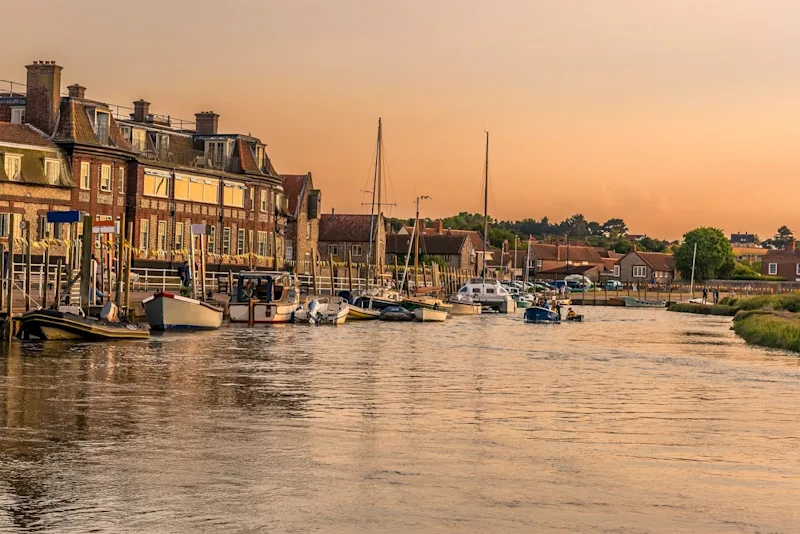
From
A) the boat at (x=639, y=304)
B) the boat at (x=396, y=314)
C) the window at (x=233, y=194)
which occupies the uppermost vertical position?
the window at (x=233, y=194)

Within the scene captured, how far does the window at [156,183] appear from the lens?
3442 inches

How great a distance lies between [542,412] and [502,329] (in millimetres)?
45887

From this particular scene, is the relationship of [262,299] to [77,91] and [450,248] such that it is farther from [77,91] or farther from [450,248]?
[450,248]

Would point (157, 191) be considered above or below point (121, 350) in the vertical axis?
above

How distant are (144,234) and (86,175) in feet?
24.1

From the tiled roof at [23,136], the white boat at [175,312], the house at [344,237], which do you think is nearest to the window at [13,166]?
the tiled roof at [23,136]

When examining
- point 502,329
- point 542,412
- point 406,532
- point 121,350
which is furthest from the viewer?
point 502,329

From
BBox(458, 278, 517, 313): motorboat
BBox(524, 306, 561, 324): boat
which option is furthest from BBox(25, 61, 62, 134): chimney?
BBox(458, 278, 517, 313): motorboat

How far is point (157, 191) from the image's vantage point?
8856 cm

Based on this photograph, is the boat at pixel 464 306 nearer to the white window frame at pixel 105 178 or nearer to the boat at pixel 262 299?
the white window frame at pixel 105 178

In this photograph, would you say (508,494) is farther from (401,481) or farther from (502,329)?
(502,329)

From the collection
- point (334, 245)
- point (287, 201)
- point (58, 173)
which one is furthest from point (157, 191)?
point (334, 245)

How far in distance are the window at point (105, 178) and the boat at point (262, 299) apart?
16608 mm

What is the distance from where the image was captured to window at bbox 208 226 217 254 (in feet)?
310
